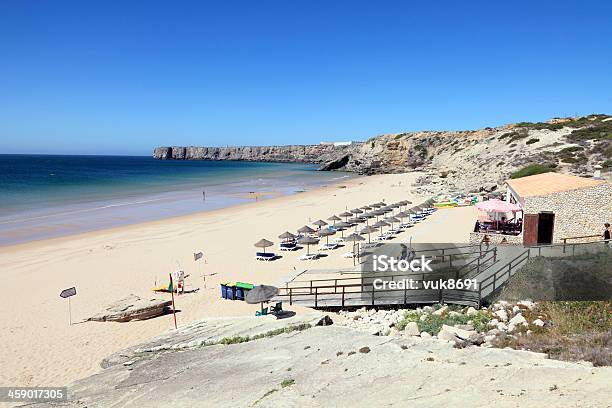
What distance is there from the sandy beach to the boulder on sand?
297 millimetres

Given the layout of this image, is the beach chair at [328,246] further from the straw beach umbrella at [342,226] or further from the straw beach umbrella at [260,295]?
the straw beach umbrella at [260,295]

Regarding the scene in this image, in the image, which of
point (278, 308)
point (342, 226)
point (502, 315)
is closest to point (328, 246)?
point (342, 226)

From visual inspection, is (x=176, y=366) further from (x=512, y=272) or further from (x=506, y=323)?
(x=512, y=272)

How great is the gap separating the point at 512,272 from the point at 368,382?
814 centimetres

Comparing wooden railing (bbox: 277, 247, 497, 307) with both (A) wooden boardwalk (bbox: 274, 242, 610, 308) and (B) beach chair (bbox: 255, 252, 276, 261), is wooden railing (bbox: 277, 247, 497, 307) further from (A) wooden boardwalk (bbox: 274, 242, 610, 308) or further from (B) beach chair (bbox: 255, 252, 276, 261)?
(B) beach chair (bbox: 255, 252, 276, 261)

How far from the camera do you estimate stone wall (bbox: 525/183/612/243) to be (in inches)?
677

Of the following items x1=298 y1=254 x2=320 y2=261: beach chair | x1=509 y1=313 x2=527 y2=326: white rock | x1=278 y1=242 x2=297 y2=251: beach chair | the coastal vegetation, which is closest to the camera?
the coastal vegetation

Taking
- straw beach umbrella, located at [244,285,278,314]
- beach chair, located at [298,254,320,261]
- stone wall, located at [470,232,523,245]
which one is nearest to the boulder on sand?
straw beach umbrella, located at [244,285,278,314]

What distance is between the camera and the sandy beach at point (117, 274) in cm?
1334

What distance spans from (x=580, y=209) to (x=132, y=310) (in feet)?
57.7

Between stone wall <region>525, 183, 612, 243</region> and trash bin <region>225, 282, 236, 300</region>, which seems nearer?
trash bin <region>225, 282, 236, 300</region>

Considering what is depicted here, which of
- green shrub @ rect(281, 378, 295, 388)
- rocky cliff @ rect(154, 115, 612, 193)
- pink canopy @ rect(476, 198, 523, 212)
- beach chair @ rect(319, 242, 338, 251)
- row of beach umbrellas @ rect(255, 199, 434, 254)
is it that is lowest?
beach chair @ rect(319, 242, 338, 251)

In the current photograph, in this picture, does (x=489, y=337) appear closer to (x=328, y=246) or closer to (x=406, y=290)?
(x=406, y=290)

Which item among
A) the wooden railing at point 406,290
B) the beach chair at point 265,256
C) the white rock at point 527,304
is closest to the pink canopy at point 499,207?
the wooden railing at point 406,290
